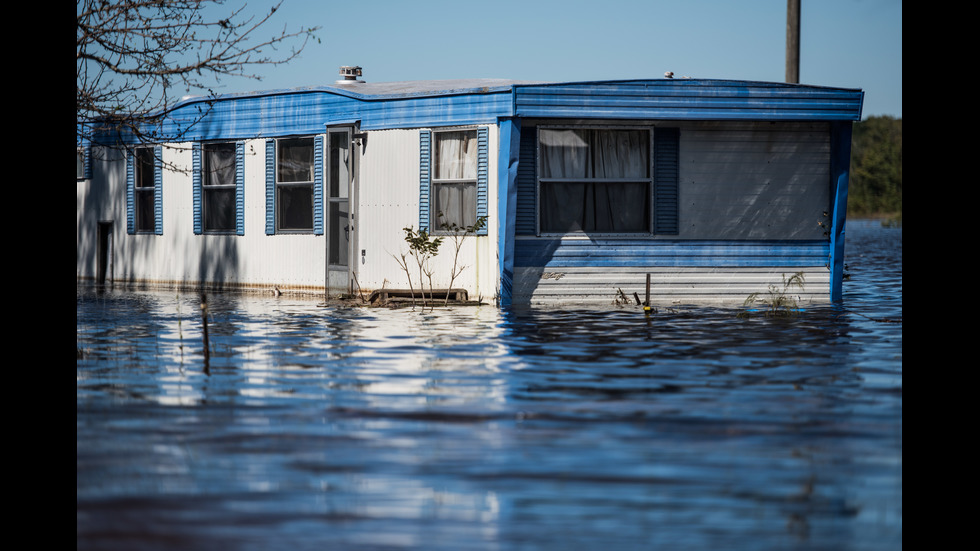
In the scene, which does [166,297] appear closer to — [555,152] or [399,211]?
[399,211]

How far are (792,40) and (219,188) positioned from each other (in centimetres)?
1142

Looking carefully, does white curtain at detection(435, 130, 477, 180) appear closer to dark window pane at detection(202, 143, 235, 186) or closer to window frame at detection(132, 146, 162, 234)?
dark window pane at detection(202, 143, 235, 186)

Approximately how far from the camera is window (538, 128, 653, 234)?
18.5 metres

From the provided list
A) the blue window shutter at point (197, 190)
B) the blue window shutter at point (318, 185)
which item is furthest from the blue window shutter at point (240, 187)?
the blue window shutter at point (318, 185)

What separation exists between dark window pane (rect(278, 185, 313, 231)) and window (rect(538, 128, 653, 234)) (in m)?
4.59

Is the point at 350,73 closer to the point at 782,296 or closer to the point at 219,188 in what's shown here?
the point at 219,188

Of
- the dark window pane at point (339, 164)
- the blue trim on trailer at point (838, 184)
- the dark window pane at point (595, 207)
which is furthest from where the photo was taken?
the dark window pane at point (339, 164)

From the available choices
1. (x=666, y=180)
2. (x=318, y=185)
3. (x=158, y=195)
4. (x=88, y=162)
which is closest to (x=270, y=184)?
(x=318, y=185)

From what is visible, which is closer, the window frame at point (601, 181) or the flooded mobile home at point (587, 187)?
the flooded mobile home at point (587, 187)

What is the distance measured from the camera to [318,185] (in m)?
20.6

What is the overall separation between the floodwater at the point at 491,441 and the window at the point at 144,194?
10236mm

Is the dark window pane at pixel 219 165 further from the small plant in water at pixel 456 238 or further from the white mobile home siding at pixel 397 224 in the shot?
the small plant in water at pixel 456 238

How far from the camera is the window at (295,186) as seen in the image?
20.7m
